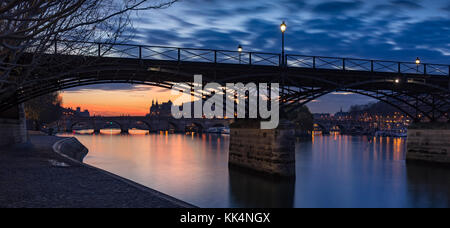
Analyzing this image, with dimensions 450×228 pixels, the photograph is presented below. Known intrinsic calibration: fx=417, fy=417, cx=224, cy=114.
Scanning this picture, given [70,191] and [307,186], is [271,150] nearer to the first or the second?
[307,186]

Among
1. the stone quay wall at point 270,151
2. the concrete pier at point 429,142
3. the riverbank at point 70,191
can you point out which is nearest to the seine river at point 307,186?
the stone quay wall at point 270,151

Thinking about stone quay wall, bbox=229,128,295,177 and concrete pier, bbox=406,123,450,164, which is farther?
concrete pier, bbox=406,123,450,164

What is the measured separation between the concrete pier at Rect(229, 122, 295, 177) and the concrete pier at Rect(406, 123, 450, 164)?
17.4 meters

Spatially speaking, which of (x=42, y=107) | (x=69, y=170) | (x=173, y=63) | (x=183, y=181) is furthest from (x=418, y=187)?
(x=42, y=107)

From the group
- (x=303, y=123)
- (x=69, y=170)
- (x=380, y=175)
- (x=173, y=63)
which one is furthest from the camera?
(x=303, y=123)

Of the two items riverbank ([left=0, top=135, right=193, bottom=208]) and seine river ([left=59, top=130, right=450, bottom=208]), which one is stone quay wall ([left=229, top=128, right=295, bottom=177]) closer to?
seine river ([left=59, top=130, right=450, bottom=208])

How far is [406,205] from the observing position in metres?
23.0

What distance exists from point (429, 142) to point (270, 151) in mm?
19442

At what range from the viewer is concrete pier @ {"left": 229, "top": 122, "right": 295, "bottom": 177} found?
26.4 m

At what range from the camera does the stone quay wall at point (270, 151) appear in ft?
86.5

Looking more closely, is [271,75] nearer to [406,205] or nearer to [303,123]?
[406,205]

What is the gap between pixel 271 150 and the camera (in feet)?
87.5

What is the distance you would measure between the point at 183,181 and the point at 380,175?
54.7ft

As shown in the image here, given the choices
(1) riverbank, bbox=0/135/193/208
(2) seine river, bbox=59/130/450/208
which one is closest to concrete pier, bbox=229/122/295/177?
A: (2) seine river, bbox=59/130/450/208
